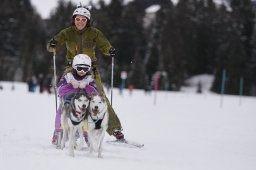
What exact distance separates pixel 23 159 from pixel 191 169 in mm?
1971

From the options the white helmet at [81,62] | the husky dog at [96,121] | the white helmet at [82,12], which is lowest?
the husky dog at [96,121]

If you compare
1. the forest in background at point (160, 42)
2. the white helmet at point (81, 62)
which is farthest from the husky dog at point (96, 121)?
the forest in background at point (160, 42)

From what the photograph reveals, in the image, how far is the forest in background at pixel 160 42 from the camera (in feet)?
188

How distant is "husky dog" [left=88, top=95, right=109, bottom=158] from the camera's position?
5.62 m

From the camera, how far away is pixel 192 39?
62.0 metres

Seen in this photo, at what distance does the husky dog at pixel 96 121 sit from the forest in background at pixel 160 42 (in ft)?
158

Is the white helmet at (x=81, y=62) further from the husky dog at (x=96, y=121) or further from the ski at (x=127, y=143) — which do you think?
the ski at (x=127, y=143)

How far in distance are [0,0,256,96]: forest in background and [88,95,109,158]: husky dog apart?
158 feet

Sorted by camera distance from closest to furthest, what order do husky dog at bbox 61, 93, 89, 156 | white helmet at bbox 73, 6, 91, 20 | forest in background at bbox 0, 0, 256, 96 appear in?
1. husky dog at bbox 61, 93, 89, 156
2. white helmet at bbox 73, 6, 91, 20
3. forest in background at bbox 0, 0, 256, 96

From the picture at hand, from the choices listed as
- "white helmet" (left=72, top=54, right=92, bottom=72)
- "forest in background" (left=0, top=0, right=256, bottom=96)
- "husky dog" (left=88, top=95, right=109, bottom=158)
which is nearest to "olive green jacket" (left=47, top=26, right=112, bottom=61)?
"white helmet" (left=72, top=54, right=92, bottom=72)

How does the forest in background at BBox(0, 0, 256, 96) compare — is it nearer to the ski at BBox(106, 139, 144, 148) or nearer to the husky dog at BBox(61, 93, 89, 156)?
the ski at BBox(106, 139, 144, 148)

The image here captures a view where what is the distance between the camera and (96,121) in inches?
223

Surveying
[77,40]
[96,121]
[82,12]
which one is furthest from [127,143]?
[82,12]

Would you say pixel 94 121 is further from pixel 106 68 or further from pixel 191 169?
pixel 106 68
